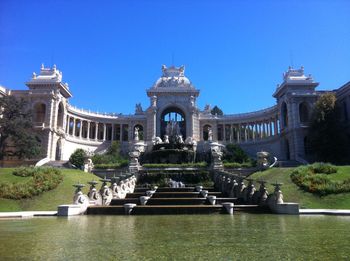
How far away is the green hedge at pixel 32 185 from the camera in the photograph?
2528 centimetres

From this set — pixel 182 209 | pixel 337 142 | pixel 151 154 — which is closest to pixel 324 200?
pixel 182 209

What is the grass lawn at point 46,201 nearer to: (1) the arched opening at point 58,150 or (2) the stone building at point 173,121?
(2) the stone building at point 173,121

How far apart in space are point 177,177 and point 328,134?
1183 inches

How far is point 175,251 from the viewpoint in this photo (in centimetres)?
773

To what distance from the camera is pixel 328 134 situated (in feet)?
178

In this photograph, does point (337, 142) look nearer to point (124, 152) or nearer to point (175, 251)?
point (124, 152)

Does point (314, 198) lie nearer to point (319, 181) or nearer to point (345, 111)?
point (319, 181)

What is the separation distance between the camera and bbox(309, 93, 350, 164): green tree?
53.7 meters

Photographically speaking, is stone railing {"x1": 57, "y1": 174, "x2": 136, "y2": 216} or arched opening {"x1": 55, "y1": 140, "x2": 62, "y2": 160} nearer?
stone railing {"x1": 57, "y1": 174, "x2": 136, "y2": 216}

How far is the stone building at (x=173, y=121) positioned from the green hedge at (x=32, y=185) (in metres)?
33.2

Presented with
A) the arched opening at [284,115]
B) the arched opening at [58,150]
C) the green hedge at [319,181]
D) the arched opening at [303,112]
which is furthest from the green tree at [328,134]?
the arched opening at [58,150]

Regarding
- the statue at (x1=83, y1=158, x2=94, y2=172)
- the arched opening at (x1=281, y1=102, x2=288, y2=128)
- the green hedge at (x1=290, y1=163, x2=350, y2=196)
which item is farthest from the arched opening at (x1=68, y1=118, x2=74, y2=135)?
the green hedge at (x1=290, y1=163, x2=350, y2=196)

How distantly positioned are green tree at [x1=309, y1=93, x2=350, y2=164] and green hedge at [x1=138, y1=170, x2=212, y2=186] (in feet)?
83.1

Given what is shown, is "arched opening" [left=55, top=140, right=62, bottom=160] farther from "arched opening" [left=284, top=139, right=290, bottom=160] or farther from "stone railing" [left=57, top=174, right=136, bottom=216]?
Result: "arched opening" [left=284, top=139, right=290, bottom=160]
